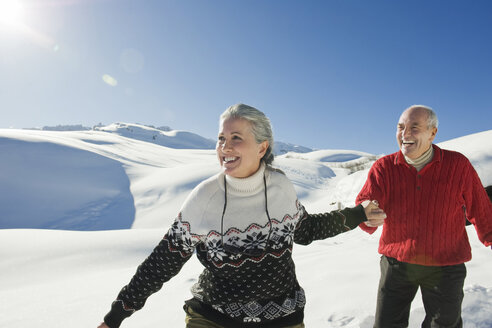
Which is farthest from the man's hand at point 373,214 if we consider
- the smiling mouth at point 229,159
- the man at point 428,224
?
the smiling mouth at point 229,159

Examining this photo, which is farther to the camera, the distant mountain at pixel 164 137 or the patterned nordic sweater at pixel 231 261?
the distant mountain at pixel 164 137

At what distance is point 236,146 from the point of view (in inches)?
54.0

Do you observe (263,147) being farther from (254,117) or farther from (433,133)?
(433,133)

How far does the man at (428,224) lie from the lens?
5.75 feet

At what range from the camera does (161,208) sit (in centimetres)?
1573

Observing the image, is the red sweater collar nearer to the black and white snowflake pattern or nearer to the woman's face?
the woman's face

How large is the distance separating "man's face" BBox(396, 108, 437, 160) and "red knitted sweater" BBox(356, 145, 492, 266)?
0.11m

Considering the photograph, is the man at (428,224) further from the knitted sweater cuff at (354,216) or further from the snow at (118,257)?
the snow at (118,257)

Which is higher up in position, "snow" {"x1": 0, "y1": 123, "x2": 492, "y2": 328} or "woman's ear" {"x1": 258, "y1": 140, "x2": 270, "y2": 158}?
"woman's ear" {"x1": 258, "y1": 140, "x2": 270, "y2": 158}

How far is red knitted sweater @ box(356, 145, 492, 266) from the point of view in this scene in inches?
70.1

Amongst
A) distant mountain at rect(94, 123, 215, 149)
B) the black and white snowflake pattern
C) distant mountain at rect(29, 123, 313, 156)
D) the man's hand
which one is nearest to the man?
the man's hand

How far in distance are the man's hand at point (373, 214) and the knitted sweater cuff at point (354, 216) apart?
0.03 m

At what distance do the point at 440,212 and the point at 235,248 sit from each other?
1.40 metres

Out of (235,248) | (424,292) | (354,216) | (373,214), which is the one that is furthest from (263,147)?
(424,292)
